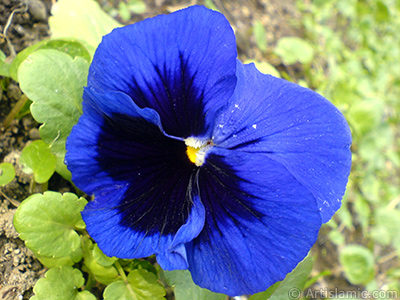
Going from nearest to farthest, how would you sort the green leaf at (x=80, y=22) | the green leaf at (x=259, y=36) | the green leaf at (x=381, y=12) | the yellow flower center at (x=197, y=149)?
the yellow flower center at (x=197, y=149), the green leaf at (x=80, y=22), the green leaf at (x=259, y=36), the green leaf at (x=381, y=12)

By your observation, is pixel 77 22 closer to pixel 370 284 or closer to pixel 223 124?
pixel 223 124

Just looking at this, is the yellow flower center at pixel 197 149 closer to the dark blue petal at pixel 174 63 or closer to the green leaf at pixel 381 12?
the dark blue petal at pixel 174 63

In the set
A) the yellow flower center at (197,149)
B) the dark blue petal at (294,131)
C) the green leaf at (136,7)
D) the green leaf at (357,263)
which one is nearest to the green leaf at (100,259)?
the yellow flower center at (197,149)

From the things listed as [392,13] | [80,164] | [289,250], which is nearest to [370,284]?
[289,250]

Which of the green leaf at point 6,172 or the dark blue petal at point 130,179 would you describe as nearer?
the dark blue petal at point 130,179

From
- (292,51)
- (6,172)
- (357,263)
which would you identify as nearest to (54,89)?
(6,172)

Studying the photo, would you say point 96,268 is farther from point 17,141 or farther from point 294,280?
point 294,280

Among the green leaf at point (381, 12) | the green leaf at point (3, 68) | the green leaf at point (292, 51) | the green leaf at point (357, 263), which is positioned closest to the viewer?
the green leaf at point (3, 68)

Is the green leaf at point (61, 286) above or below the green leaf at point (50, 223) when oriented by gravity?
below

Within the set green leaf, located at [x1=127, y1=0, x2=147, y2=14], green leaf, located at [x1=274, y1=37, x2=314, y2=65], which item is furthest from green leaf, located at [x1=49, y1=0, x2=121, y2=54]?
green leaf, located at [x1=274, y1=37, x2=314, y2=65]
